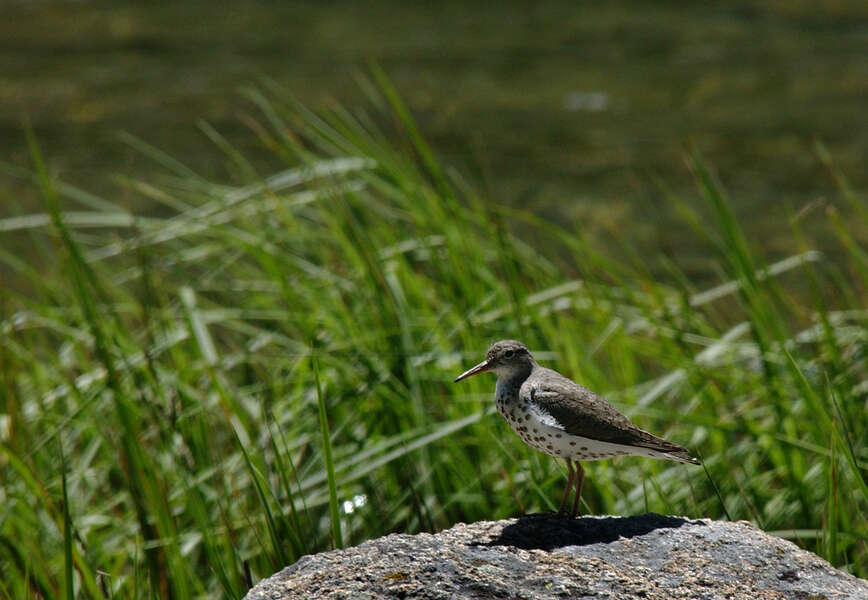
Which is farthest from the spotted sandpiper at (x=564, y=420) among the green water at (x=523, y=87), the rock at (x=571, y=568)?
the green water at (x=523, y=87)

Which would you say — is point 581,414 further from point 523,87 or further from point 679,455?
point 523,87

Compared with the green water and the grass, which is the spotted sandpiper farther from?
the green water

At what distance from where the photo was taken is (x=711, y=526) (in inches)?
104

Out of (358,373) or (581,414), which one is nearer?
(581,414)

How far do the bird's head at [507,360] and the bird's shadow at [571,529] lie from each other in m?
0.34

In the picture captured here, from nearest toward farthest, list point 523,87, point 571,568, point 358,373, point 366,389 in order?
point 571,568
point 366,389
point 358,373
point 523,87

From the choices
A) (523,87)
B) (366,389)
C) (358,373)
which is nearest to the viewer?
(366,389)

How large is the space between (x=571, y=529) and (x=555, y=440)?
256 mm

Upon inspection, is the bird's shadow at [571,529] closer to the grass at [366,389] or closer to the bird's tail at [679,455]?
the bird's tail at [679,455]

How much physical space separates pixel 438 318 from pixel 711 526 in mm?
1972

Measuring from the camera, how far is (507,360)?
2.63m

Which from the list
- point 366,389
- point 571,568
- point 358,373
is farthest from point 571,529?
point 358,373

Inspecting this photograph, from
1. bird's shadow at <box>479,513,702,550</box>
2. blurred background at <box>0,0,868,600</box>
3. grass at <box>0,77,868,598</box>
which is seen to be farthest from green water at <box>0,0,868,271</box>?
bird's shadow at <box>479,513,702,550</box>

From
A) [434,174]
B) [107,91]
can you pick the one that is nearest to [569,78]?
[107,91]
